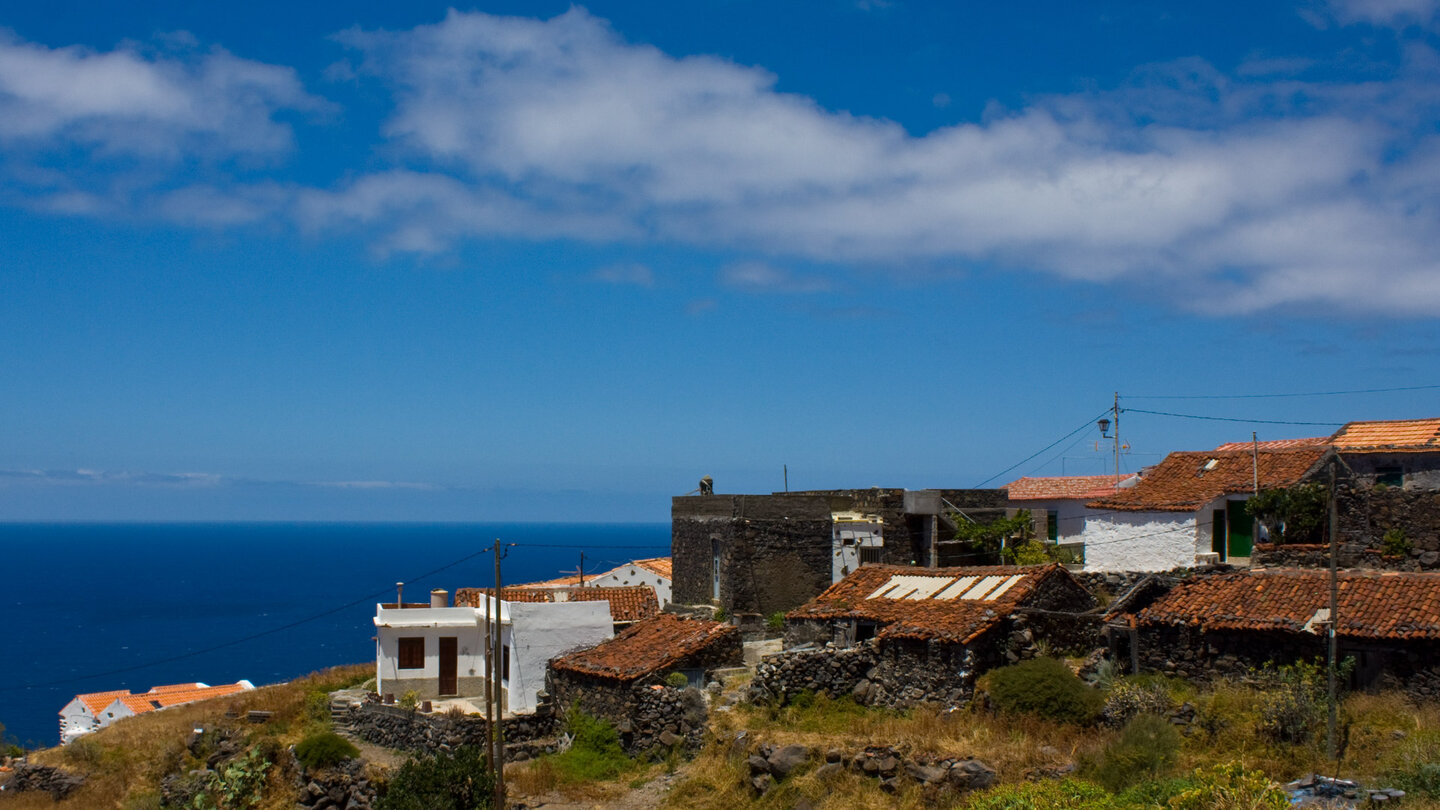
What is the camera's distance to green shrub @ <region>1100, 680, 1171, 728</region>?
20.2 m

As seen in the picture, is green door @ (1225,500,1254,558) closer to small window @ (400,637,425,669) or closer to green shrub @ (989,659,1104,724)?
green shrub @ (989,659,1104,724)

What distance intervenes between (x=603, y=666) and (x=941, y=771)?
38.8 ft

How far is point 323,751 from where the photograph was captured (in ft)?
96.5

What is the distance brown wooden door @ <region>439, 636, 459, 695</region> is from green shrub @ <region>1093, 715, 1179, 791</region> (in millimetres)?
22973

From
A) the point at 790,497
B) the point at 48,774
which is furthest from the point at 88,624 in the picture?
the point at 790,497

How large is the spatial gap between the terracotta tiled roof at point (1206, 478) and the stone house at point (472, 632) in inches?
608

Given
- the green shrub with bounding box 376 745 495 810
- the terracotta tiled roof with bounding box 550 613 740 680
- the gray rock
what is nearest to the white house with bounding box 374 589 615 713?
Answer: the terracotta tiled roof with bounding box 550 613 740 680

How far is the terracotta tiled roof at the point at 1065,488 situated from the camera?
4050 cm

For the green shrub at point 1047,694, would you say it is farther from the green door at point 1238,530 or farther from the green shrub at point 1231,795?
the green door at point 1238,530

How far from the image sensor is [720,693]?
86.1 ft

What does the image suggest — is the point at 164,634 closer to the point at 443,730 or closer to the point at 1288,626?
the point at 443,730

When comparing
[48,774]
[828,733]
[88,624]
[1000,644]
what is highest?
[1000,644]

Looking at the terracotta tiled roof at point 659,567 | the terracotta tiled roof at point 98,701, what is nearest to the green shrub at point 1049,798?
the terracotta tiled roof at point 659,567

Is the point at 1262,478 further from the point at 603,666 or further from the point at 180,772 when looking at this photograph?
the point at 180,772
